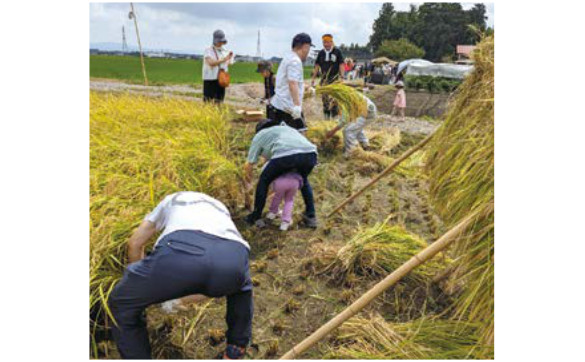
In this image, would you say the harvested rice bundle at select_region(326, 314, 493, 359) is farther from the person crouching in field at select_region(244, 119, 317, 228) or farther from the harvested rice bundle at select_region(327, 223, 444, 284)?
the person crouching in field at select_region(244, 119, 317, 228)

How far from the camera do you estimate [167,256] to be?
185 centimetres

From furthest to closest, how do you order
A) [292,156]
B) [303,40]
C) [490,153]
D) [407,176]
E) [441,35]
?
[441,35] < [407,176] < [303,40] < [292,156] < [490,153]

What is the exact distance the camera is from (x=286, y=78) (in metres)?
4.59

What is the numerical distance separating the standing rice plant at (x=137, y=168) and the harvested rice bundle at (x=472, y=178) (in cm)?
182

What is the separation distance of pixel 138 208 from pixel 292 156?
4.38ft

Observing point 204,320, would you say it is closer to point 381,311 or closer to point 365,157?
point 381,311

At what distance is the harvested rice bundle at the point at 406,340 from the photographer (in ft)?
7.07

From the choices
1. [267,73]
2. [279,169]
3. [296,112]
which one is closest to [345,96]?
[296,112]

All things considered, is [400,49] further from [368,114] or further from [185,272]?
[185,272]

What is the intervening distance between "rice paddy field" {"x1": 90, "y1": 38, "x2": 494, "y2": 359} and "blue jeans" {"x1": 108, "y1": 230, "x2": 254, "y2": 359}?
0.92ft

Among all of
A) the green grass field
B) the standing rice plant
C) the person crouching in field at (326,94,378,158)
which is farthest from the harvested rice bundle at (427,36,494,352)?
the green grass field

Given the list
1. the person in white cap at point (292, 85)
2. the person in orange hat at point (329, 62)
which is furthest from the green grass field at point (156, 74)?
the person in white cap at point (292, 85)

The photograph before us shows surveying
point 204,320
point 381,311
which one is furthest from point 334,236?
point 204,320

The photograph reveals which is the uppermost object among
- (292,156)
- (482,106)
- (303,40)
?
(303,40)
